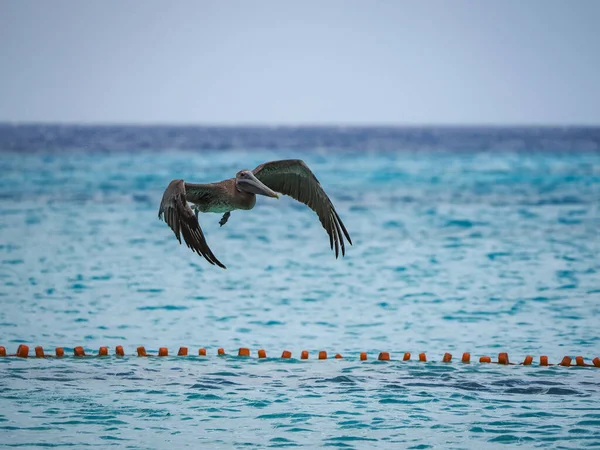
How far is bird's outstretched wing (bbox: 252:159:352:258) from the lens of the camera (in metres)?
10.7

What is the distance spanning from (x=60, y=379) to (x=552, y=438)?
6.01m

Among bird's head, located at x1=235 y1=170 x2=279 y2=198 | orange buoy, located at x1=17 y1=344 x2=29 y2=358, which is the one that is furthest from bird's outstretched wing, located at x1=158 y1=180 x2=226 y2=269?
orange buoy, located at x1=17 y1=344 x2=29 y2=358

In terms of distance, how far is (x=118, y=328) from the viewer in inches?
646

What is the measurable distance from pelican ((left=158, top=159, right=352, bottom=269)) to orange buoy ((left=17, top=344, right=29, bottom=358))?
4.59 meters

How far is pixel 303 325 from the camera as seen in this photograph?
16.9 meters

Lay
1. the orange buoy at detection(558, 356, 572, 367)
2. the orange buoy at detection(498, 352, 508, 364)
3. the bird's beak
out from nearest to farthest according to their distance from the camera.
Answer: the bird's beak → the orange buoy at detection(558, 356, 572, 367) → the orange buoy at detection(498, 352, 508, 364)

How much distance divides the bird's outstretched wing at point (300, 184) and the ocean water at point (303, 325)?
7.08 ft

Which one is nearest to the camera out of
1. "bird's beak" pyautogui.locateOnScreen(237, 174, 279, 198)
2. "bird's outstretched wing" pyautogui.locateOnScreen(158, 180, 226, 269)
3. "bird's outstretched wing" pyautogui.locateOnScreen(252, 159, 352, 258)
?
"bird's outstretched wing" pyautogui.locateOnScreen(158, 180, 226, 269)

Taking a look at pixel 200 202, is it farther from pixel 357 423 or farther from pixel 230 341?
pixel 230 341

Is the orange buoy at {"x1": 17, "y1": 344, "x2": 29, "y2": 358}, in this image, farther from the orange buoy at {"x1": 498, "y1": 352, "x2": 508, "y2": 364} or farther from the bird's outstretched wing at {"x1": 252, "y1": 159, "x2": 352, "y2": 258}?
the orange buoy at {"x1": 498, "y1": 352, "x2": 508, "y2": 364}

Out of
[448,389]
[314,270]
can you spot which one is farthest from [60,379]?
[314,270]

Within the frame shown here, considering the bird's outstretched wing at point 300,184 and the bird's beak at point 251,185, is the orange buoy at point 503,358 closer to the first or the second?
the bird's outstretched wing at point 300,184

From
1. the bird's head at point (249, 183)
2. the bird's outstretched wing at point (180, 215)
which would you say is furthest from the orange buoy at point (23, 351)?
the bird's head at point (249, 183)

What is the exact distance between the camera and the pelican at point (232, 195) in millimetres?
9555
